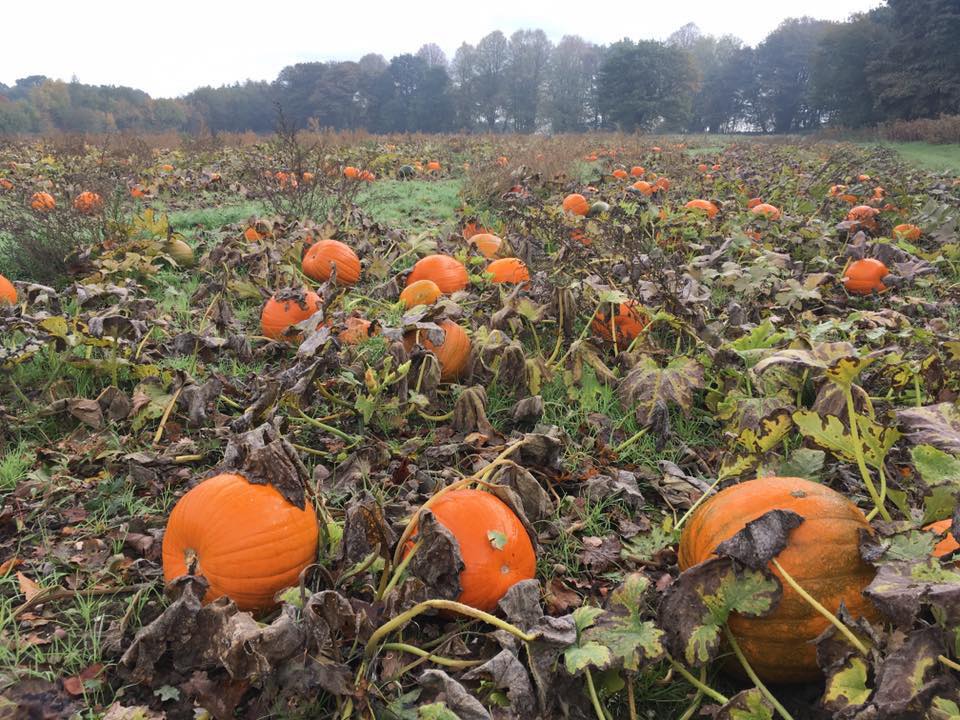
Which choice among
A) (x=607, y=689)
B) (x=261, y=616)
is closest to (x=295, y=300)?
(x=261, y=616)

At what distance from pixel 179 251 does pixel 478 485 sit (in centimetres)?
461

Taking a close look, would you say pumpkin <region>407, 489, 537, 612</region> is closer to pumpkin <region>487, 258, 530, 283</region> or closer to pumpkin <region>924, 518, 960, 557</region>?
pumpkin <region>924, 518, 960, 557</region>

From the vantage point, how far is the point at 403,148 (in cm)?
1883

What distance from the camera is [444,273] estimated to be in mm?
4531

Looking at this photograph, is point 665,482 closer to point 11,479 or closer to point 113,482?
point 113,482

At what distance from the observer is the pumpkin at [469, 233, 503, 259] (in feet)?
18.2

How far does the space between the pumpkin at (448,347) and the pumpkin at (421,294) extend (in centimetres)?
61

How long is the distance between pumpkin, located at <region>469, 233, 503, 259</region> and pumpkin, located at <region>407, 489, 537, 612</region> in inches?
144

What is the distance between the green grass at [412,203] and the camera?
8.50 meters

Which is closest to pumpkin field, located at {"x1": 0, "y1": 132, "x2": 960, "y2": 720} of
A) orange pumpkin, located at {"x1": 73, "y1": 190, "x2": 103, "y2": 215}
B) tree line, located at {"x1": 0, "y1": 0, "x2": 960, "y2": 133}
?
orange pumpkin, located at {"x1": 73, "y1": 190, "x2": 103, "y2": 215}

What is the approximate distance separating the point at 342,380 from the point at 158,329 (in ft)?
5.45

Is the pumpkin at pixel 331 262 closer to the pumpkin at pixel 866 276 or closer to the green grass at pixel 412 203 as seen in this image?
the green grass at pixel 412 203

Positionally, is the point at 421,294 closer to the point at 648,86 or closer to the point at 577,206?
the point at 577,206

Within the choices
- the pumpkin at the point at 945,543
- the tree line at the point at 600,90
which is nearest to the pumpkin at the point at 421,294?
the pumpkin at the point at 945,543
